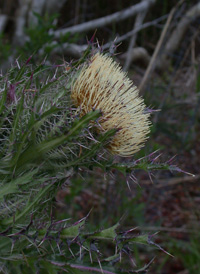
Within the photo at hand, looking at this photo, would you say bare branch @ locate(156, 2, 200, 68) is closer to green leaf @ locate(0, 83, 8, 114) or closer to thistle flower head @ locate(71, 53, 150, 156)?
thistle flower head @ locate(71, 53, 150, 156)

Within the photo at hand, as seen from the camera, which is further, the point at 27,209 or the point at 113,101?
the point at 113,101

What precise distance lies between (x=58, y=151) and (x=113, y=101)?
352 mm

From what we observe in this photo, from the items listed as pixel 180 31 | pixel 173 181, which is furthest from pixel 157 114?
pixel 180 31

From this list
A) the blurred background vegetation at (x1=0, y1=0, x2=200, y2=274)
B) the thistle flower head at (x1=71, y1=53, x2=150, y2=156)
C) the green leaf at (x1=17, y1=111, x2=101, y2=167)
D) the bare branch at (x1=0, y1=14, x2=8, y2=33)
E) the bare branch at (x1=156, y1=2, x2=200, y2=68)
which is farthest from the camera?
the bare branch at (x1=156, y1=2, x2=200, y2=68)

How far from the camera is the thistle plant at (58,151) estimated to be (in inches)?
65.4

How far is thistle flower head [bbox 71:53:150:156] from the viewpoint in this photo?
175cm

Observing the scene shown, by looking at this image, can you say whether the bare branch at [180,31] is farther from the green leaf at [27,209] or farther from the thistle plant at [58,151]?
the green leaf at [27,209]

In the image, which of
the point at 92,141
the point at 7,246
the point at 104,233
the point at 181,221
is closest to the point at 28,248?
the point at 7,246

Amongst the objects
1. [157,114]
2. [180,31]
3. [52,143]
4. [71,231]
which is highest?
[52,143]

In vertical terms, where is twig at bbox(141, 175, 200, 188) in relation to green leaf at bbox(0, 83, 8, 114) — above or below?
below

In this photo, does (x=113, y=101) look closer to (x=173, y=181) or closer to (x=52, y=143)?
(x=52, y=143)

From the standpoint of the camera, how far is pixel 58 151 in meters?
1.76

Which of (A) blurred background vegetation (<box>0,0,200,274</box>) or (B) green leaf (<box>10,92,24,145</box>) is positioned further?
(A) blurred background vegetation (<box>0,0,200,274</box>)

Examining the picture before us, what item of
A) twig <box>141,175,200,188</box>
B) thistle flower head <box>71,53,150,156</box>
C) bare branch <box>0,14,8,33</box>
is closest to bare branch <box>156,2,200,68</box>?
twig <box>141,175,200,188</box>
